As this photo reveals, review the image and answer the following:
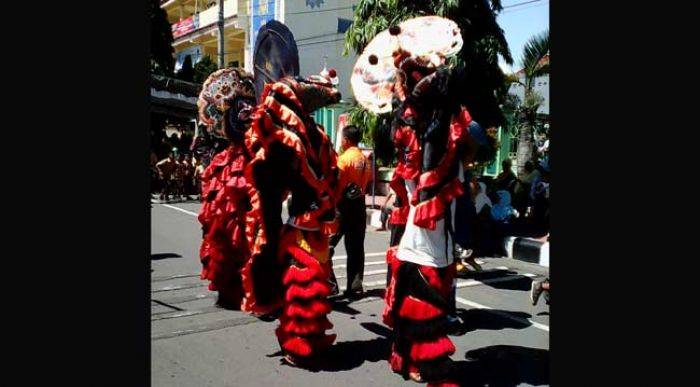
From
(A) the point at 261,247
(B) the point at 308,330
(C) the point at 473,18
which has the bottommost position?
(B) the point at 308,330

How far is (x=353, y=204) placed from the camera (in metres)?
5.82

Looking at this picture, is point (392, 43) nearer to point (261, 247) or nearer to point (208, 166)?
point (261, 247)

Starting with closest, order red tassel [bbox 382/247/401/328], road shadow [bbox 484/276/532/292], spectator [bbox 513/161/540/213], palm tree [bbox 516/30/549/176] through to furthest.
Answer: red tassel [bbox 382/247/401/328] → road shadow [bbox 484/276/532/292] → spectator [bbox 513/161/540/213] → palm tree [bbox 516/30/549/176]

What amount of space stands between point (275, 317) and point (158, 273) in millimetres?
2721

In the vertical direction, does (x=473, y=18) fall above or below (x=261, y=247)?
above

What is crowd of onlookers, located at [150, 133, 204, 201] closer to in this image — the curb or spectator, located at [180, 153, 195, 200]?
spectator, located at [180, 153, 195, 200]

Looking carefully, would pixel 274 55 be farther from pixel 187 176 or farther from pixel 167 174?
pixel 187 176

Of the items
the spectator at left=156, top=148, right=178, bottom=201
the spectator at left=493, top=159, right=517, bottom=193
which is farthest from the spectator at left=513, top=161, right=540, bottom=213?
the spectator at left=156, top=148, right=178, bottom=201

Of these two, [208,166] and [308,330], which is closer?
[308,330]

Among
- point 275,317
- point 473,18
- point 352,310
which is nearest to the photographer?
point 275,317

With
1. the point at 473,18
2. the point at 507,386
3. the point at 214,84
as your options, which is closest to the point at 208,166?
the point at 214,84

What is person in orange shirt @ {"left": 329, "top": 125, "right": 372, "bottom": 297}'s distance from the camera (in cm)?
533

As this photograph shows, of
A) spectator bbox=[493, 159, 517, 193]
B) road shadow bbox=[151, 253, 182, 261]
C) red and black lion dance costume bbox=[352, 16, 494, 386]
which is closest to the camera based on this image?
red and black lion dance costume bbox=[352, 16, 494, 386]

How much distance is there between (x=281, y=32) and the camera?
429cm
